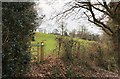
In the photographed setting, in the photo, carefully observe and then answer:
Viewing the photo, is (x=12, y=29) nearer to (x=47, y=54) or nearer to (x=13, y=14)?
(x=13, y=14)

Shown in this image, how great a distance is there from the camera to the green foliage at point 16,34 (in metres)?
8.09

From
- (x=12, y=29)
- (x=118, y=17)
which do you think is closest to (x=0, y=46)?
(x=12, y=29)

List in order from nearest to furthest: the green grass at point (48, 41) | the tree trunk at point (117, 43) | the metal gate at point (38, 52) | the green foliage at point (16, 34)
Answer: the green foliage at point (16, 34) → the metal gate at point (38, 52) → the tree trunk at point (117, 43) → the green grass at point (48, 41)

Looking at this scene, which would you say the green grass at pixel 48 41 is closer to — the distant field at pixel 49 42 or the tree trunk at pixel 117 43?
the distant field at pixel 49 42

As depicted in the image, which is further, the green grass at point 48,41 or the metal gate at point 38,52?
the green grass at point 48,41

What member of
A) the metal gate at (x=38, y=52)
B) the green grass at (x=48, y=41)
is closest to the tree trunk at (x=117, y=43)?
the green grass at (x=48, y=41)

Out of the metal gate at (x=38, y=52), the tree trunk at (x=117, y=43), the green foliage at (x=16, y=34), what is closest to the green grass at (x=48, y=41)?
the metal gate at (x=38, y=52)

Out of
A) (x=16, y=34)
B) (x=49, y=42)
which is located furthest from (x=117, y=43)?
(x=16, y=34)

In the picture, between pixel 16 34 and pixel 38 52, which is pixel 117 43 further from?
pixel 16 34

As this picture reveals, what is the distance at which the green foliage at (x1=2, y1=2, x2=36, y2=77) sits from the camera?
8086mm

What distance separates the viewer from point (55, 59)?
44.4 feet

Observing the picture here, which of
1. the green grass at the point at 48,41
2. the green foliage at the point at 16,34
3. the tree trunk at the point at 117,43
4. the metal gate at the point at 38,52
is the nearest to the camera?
the green foliage at the point at 16,34

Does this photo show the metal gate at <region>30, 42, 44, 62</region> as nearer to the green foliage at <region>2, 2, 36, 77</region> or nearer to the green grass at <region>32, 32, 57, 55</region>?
the green grass at <region>32, 32, 57, 55</region>

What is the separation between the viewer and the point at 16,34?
8.47 m
